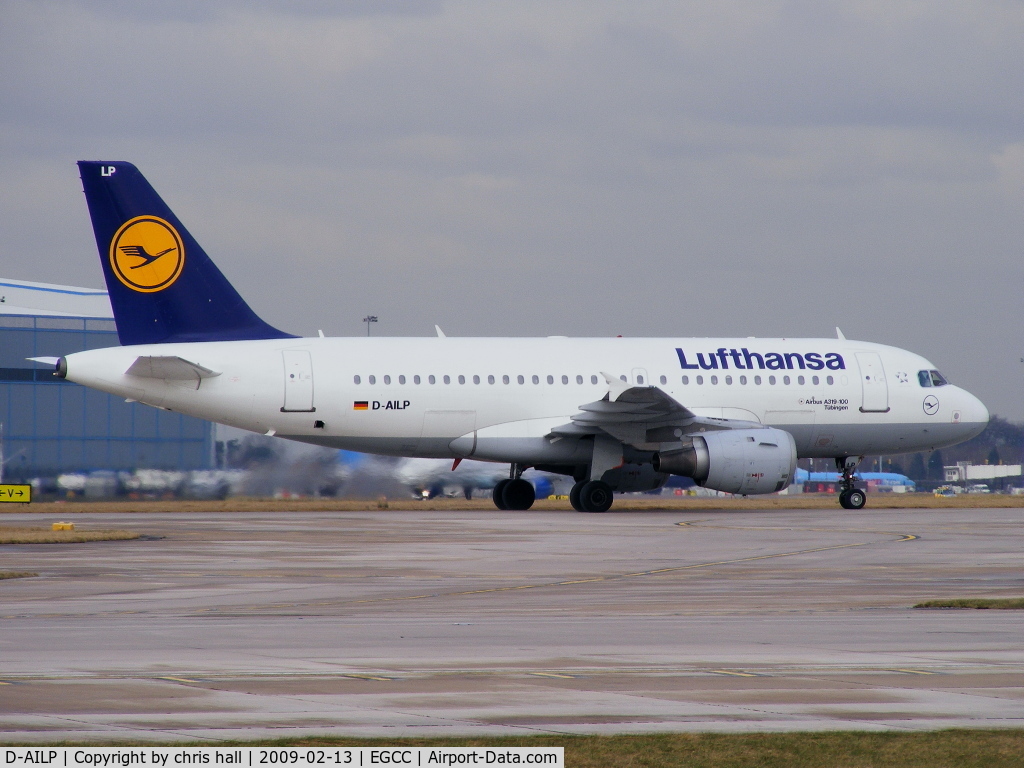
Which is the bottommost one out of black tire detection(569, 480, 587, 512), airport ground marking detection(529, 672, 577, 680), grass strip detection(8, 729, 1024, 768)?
grass strip detection(8, 729, 1024, 768)

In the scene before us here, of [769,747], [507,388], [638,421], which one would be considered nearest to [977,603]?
[769,747]

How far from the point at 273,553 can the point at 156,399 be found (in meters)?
12.2

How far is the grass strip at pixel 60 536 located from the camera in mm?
24844

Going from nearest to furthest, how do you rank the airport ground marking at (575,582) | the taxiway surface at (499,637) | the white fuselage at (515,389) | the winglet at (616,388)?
the taxiway surface at (499,637), the airport ground marking at (575,582), the winglet at (616,388), the white fuselage at (515,389)

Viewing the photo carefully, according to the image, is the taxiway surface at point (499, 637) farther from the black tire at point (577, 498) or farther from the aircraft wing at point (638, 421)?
the black tire at point (577, 498)

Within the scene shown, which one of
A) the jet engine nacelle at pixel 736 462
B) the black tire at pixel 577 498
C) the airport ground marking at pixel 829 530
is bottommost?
the airport ground marking at pixel 829 530

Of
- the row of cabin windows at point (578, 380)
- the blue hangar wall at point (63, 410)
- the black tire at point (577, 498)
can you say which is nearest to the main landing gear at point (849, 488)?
the row of cabin windows at point (578, 380)

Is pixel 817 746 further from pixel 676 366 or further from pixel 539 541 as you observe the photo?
pixel 676 366

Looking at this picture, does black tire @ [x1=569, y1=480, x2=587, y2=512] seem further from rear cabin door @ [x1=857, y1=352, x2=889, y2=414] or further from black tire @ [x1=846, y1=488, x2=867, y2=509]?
rear cabin door @ [x1=857, y1=352, x2=889, y2=414]

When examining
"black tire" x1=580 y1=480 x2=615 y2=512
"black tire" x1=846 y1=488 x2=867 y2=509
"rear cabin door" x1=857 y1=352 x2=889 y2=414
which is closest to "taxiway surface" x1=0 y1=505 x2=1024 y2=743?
"black tire" x1=580 y1=480 x2=615 y2=512

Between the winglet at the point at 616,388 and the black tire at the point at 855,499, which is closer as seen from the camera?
the winglet at the point at 616,388

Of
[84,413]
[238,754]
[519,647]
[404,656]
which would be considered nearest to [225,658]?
[404,656]

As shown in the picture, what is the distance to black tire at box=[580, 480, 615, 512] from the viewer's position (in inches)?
1425

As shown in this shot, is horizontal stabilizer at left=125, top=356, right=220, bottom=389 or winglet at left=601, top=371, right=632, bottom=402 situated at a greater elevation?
horizontal stabilizer at left=125, top=356, right=220, bottom=389
